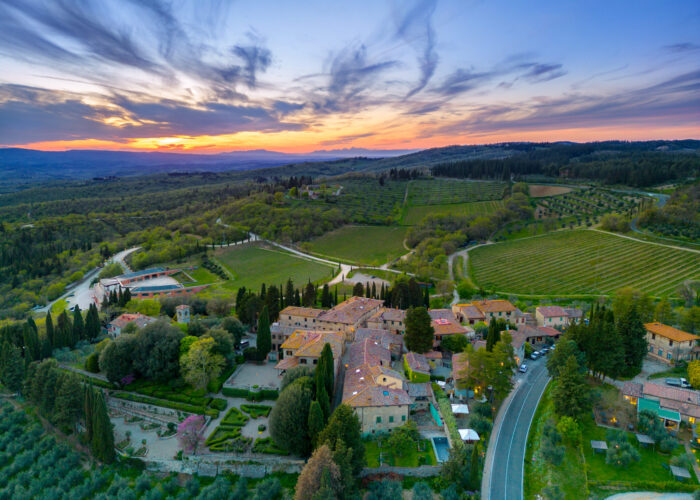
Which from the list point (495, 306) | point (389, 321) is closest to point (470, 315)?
point (495, 306)

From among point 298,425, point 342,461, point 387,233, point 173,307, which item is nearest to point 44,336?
point 173,307

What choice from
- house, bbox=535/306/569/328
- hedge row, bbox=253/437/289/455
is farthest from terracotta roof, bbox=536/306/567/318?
hedge row, bbox=253/437/289/455

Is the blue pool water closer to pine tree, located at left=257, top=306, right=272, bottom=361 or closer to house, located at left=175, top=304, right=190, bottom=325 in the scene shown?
pine tree, located at left=257, top=306, right=272, bottom=361

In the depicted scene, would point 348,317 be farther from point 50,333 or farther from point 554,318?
point 50,333

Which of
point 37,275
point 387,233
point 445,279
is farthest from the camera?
point 387,233

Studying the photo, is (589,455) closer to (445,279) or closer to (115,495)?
(115,495)

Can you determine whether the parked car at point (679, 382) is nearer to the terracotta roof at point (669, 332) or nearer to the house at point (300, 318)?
the terracotta roof at point (669, 332)
